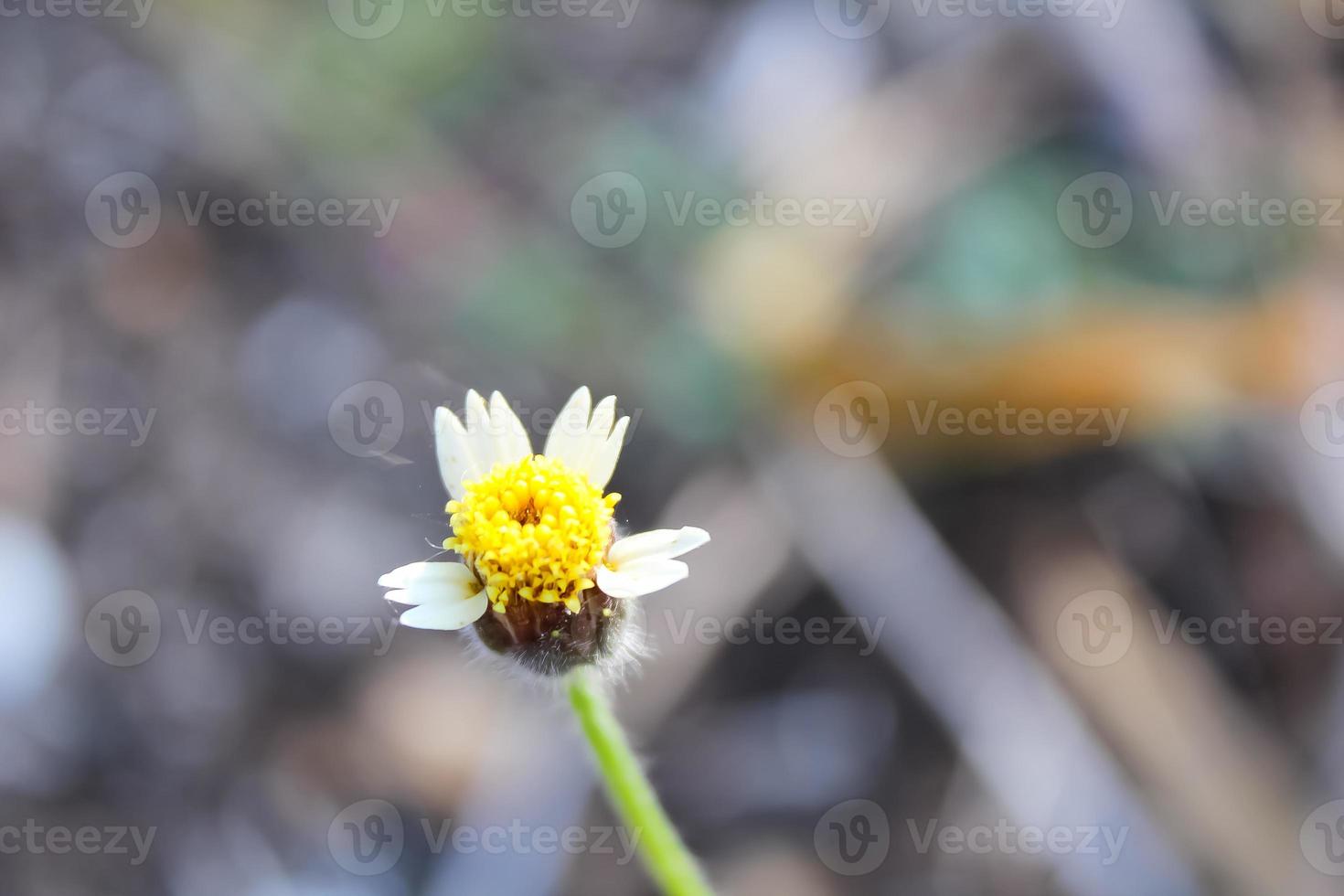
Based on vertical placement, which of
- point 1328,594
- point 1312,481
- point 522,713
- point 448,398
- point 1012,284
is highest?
point 448,398

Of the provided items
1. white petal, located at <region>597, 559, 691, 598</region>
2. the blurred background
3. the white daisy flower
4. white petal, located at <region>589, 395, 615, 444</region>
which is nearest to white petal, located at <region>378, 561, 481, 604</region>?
the white daisy flower

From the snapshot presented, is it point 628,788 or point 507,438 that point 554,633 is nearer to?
point 628,788

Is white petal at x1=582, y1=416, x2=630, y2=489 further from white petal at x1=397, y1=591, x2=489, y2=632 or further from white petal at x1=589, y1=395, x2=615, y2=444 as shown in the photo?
white petal at x1=397, y1=591, x2=489, y2=632

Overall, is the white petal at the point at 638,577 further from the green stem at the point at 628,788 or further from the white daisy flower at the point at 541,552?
the green stem at the point at 628,788

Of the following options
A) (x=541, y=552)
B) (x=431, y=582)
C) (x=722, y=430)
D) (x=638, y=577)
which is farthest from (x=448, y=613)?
(x=722, y=430)

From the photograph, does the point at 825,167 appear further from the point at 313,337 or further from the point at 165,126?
the point at 165,126

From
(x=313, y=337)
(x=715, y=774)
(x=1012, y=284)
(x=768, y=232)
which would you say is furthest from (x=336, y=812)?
(x=1012, y=284)
